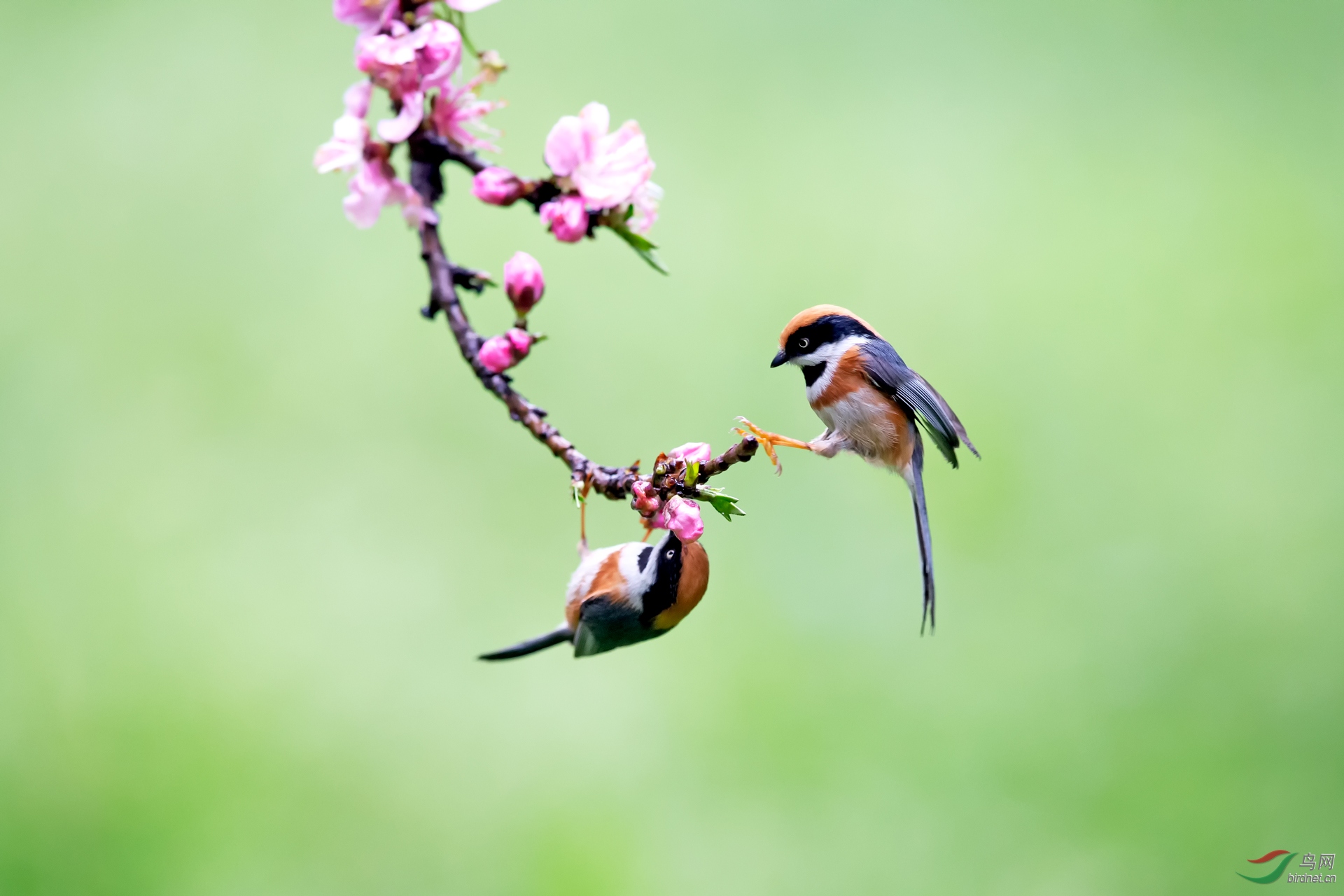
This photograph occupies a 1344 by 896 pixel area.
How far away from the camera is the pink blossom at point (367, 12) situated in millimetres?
856

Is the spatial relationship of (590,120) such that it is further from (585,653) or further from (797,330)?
(585,653)

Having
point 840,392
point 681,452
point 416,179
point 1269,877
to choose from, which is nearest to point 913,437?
point 840,392

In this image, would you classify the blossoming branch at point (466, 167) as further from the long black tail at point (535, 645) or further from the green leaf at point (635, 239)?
the long black tail at point (535, 645)

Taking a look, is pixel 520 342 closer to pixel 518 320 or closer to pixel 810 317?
pixel 518 320

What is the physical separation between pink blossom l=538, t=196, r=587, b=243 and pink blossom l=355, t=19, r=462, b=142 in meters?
0.14

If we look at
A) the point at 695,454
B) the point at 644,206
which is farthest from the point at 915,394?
the point at 644,206

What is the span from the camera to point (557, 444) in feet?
2.60

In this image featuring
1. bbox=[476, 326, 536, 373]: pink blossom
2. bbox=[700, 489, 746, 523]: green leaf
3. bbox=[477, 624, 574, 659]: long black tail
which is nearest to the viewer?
bbox=[700, 489, 746, 523]: green leaf

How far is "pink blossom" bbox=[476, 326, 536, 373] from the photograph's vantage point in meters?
0.81

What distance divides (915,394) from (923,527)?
0.36 feet

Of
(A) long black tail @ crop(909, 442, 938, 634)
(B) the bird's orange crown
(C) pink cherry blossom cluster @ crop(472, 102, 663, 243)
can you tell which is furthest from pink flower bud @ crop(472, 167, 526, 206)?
(A) long black tail @ crop(909, 442, 938, 634)

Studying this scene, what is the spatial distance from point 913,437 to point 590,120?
0.35 m

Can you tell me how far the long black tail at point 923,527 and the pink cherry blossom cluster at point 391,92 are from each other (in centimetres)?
45

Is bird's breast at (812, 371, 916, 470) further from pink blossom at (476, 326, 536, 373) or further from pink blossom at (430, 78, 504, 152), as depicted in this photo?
pink blossom at (430, 78, 504, 152)
